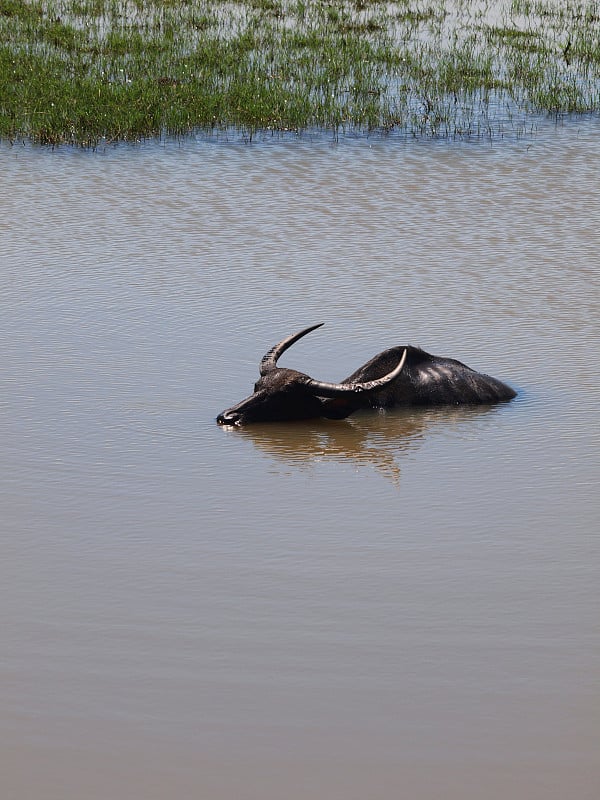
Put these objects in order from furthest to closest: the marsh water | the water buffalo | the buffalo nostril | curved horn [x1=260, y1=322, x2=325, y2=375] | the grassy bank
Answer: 1. the grassy bank
2. curved horn [x1=260, y1=322, x2=325, y2=375]
3. the water buffalo
4. the buffalo nostril
5. the marsh water

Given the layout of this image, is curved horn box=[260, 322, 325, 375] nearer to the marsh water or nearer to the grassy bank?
the marsh water

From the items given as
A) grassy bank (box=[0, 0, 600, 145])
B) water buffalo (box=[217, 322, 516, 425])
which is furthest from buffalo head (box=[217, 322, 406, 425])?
grassy bank (box=[0, 0, 600, 145])

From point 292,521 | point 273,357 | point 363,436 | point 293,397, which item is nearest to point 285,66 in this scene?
point 273,357

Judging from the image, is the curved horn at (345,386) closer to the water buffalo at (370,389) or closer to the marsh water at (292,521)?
the water buffalo at (370,389)

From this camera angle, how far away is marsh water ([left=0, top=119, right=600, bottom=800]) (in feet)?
11.7

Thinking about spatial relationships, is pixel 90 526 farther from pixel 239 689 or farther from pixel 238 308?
pixel 238 308

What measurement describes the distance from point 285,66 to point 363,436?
1158 centimetres

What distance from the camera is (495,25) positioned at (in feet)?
70.4

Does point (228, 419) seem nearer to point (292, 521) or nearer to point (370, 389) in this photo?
point (370, 389)

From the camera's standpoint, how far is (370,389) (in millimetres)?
6430

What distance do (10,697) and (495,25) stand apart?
1937 centimetres

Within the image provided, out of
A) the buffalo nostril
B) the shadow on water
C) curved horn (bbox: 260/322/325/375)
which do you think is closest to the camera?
the shadow on water

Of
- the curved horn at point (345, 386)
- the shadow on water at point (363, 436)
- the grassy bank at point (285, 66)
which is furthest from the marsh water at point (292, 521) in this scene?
the grassy bank at point (285, 66)

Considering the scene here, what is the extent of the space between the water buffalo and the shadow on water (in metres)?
0.06
